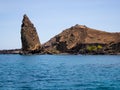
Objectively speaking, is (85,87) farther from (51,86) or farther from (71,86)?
(51,86)

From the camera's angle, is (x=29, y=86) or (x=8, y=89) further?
(x=29, y=86)

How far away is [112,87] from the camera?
117 ft

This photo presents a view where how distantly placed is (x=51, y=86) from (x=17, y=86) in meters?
3.85

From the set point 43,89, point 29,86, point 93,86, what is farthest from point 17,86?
point 93,86

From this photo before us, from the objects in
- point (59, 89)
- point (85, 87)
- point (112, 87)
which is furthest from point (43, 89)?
point (112, 87)

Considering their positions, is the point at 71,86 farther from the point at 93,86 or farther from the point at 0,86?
the point at 0,86

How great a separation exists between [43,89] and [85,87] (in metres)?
4.74

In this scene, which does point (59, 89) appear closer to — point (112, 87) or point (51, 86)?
point (51, 86)

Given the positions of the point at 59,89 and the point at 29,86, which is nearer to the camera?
the point at 59,89

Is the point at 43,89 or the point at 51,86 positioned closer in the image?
the point at 43,89

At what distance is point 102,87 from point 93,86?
4.18 feet

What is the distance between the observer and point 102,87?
35688 mm

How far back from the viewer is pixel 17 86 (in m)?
36.8

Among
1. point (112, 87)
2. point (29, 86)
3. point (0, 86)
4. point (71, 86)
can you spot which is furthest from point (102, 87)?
point (0, 86)
